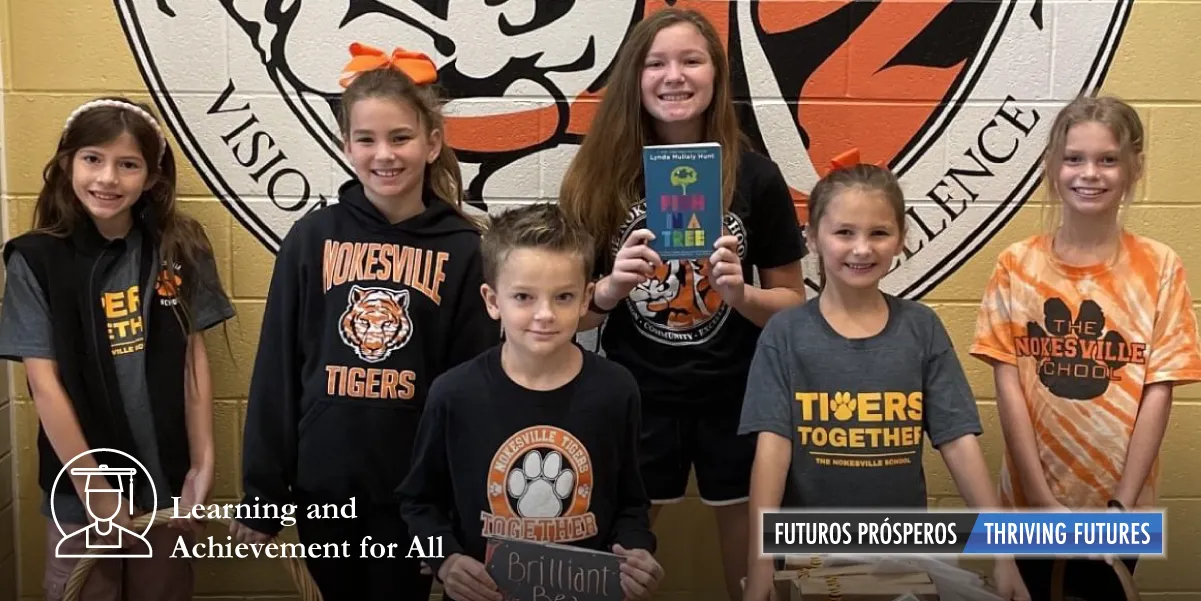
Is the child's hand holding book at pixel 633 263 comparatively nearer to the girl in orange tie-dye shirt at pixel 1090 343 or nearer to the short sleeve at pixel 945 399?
the short sleeve at pixel 945 399

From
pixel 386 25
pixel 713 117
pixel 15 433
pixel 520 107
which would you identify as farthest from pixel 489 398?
pixel 15 433

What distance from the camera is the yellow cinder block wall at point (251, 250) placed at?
8.07 feet

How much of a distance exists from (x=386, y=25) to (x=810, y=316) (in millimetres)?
1222

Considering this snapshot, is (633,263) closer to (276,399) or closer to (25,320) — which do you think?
(276,399)

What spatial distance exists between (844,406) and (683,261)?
47cm

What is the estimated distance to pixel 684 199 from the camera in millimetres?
1999

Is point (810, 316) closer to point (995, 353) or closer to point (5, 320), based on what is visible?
point (995, 353)

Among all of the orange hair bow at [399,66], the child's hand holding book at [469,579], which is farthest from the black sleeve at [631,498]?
the orange hair bow at [399,66]

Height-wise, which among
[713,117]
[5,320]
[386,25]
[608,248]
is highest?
[386,25]

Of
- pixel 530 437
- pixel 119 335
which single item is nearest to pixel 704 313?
pixel 530 437

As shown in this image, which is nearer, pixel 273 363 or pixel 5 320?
pixel 273 363

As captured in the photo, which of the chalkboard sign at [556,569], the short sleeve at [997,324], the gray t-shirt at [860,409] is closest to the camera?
the chalkboard sign at [556,569]

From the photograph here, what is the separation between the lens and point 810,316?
1.93m

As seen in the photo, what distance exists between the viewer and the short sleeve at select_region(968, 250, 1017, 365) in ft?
6.93
